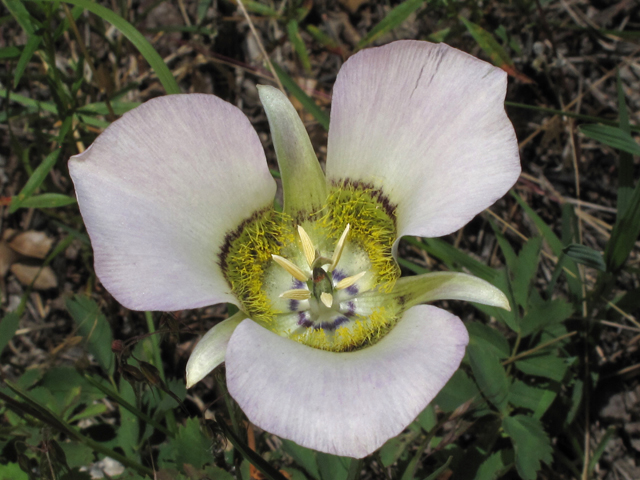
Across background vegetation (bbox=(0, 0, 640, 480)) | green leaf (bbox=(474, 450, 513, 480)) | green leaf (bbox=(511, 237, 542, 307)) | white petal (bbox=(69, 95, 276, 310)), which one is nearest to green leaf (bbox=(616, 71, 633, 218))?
background vegetation (bbox=(0, 0, 640, 480))

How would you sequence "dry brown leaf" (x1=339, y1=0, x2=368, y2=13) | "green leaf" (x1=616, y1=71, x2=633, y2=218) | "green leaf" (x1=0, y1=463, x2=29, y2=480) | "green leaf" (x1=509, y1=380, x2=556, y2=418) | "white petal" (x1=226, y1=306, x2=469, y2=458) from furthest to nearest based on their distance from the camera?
"dry brown leaf" (x1=339, y1=0, x2=368, y2=13) < "green leaf" (x1=616, y1=71, x2=633, y2=218) < "green leaf" (x1=509, y1=380, x2=556, y2=418) < "green leaf" (x1=0, y1=463, x2=29, y2=480) < "white petal" (x1=226, y1=306, x2=469, y2=458)

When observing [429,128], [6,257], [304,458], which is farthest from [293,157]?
[6,257]

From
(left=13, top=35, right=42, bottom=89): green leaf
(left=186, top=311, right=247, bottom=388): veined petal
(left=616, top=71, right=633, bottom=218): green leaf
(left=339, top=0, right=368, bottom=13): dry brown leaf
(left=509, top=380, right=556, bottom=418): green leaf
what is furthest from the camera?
(left=339, top=0, right=368, bottom=13): dry brown leaf

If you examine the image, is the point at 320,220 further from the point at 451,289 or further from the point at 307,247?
the point at 451,289

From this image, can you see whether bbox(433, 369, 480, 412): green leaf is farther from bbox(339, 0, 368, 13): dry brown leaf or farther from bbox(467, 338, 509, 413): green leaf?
bbox(339, 0, 368, 13): dry brown leaf

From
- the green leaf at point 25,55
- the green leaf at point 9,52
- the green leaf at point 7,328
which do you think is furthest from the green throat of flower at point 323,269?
the green leaf at point 9,52
